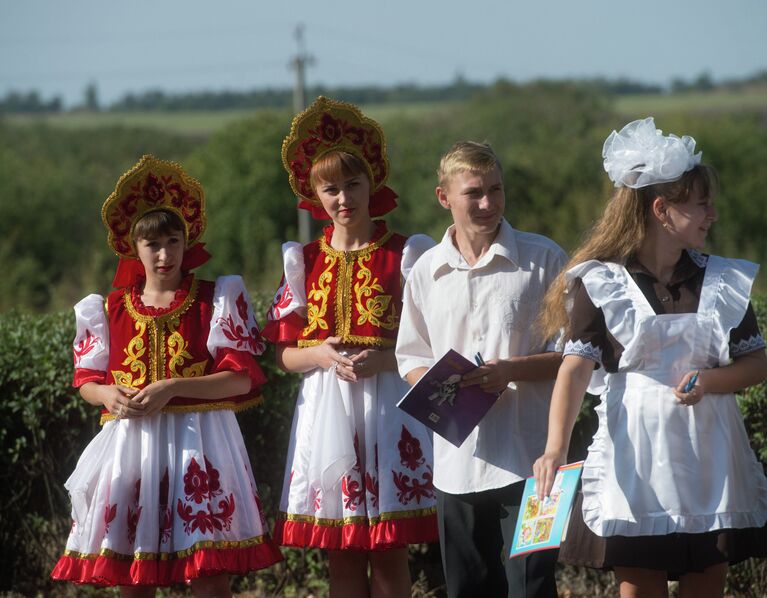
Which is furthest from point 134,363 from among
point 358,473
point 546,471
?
point 546,471

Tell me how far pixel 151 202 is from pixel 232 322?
59cm

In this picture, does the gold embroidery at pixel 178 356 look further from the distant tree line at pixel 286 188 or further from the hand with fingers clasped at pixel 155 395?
the distant tree line at pixel 286 188

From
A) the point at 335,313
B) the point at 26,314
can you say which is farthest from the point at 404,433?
the point at 26,314

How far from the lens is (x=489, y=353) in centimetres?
414

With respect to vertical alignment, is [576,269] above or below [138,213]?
below

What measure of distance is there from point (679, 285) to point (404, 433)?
127cm

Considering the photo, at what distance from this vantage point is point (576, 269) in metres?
3.79

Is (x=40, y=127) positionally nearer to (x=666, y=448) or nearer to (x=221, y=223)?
(x=221, y=223)

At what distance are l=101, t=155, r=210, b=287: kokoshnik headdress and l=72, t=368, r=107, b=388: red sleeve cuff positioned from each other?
36cm

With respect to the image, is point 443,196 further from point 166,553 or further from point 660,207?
point 166,553

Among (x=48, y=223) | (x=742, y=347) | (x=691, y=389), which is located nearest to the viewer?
(x=691, y=389)

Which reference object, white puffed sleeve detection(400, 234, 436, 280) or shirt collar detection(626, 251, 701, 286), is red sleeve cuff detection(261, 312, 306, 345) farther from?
shirt collar detection(626, 251, 701, 286)

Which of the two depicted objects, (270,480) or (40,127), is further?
(40,127)

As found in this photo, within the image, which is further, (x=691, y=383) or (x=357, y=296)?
(x=357, y=296)
